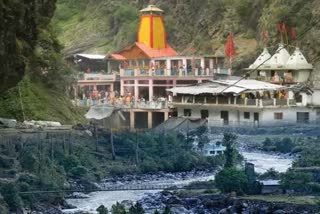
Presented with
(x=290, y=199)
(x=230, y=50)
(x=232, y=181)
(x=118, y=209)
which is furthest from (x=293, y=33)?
(x=118, y=209)

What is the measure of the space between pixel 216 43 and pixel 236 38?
1.56m

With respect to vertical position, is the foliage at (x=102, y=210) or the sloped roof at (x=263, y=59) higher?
the sloped roof at (x=263, y=59)

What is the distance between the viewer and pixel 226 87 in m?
47.3

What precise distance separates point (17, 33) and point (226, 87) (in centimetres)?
2017

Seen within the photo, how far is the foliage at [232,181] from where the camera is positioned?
2912cm

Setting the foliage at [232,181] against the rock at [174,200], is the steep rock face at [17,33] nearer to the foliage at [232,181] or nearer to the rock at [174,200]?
the rock at [174,200]

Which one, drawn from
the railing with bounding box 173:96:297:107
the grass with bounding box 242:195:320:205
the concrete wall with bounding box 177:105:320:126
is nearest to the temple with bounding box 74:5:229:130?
the railing with bounding box 173:96:297:107

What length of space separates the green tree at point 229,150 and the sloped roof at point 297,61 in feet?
38.3

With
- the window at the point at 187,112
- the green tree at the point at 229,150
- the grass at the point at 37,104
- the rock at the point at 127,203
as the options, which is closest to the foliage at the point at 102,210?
the rock at the point at 127,203

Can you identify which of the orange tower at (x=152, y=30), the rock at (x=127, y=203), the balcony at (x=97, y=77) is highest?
the orange tower at (x=152, y=30)

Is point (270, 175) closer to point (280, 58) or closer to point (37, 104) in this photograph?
point (37, 104)

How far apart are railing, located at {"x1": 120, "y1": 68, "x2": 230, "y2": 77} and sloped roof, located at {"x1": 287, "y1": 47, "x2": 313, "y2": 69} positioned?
3.80 meters

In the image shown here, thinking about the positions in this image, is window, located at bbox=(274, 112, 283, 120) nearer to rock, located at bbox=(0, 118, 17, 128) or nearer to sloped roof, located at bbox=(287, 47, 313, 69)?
sloped roof, located at bbox=(287, 47, 313, 69)

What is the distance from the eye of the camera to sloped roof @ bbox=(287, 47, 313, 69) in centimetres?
4991
